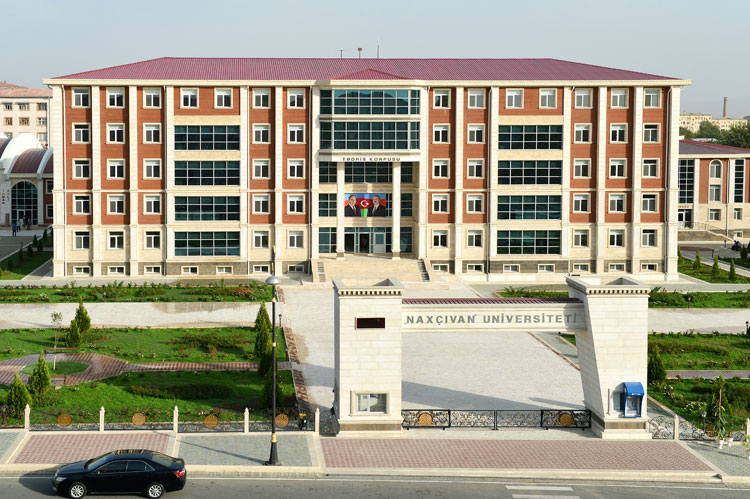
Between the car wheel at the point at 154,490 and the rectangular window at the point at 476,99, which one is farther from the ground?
the rectangular window at the point at 476,99

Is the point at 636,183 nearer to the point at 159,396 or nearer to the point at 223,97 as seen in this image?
the point at 223,97

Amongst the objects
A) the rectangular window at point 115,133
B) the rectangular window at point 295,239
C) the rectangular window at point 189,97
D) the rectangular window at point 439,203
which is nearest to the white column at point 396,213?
the rectangular window at point 439,203

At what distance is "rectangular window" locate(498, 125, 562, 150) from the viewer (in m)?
69.6

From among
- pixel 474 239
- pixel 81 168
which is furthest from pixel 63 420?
pixel 474 239

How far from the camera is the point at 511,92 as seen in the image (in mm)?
69250

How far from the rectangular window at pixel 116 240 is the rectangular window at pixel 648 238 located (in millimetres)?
36587

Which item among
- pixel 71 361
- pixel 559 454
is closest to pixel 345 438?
pixel 559 454

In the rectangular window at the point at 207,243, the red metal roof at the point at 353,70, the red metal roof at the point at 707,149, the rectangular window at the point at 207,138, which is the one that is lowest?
the rectangular window at the point at 207,243

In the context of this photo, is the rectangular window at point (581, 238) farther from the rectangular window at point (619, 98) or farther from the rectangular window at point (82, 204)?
the rectangular window at point (82, 204)

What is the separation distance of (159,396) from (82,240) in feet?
110

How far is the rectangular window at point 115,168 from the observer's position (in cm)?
6800

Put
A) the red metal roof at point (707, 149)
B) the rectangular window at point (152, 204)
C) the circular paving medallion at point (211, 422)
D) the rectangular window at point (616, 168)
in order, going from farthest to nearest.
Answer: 1. the red metal roof at point (707, 149)
2. the rectangular window at point (616, 168)
3. the rectangular window at point (152, 204)
4. the circular paving medallion at point (211, 422)

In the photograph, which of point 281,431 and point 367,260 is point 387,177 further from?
point 281,431

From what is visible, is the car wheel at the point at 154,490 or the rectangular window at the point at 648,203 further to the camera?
the rectangular window at the point at 648,203
